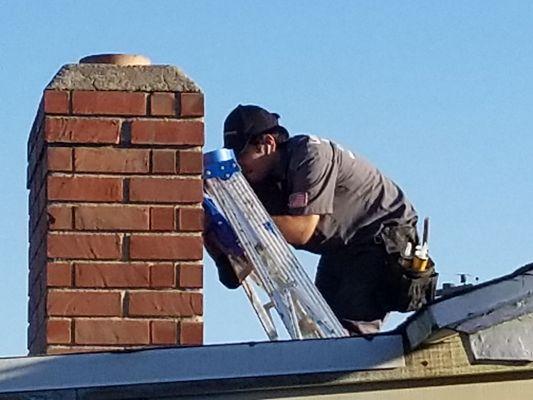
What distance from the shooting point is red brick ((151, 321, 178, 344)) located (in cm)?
520

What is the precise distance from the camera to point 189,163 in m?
5.37

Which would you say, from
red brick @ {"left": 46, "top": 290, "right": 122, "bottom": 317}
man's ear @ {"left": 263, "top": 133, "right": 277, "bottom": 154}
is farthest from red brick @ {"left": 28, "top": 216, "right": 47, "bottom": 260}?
man's ear @ {"left": 263, "top": 133, "right": 277, "bottom": 154}

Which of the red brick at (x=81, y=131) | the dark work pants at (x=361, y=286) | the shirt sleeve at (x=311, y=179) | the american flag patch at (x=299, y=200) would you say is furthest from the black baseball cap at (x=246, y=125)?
the red brick at (x=81, y=131)

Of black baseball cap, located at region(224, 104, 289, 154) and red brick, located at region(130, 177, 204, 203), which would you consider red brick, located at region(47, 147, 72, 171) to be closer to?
red brick, located at region(130, 177, 204, 203)

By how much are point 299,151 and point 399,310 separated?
76 cm

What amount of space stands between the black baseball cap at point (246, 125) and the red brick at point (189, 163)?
72 cm

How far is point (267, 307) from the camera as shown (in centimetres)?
572

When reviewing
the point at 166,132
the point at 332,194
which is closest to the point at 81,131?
the point at 166,132

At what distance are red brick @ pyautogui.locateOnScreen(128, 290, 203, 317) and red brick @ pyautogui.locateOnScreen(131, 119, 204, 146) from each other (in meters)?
0.54

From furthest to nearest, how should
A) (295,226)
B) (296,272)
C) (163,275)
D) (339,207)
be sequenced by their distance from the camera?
1. (339,207)
2. (295,226)
3. (296,272)
4. (163,275)

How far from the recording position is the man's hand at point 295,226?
579 cm

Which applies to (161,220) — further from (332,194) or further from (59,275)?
(332,194)

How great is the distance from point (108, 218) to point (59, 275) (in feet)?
0.85

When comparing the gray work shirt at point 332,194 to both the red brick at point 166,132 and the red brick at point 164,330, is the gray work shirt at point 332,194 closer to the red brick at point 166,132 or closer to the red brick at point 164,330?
the red brick at point 166,132
